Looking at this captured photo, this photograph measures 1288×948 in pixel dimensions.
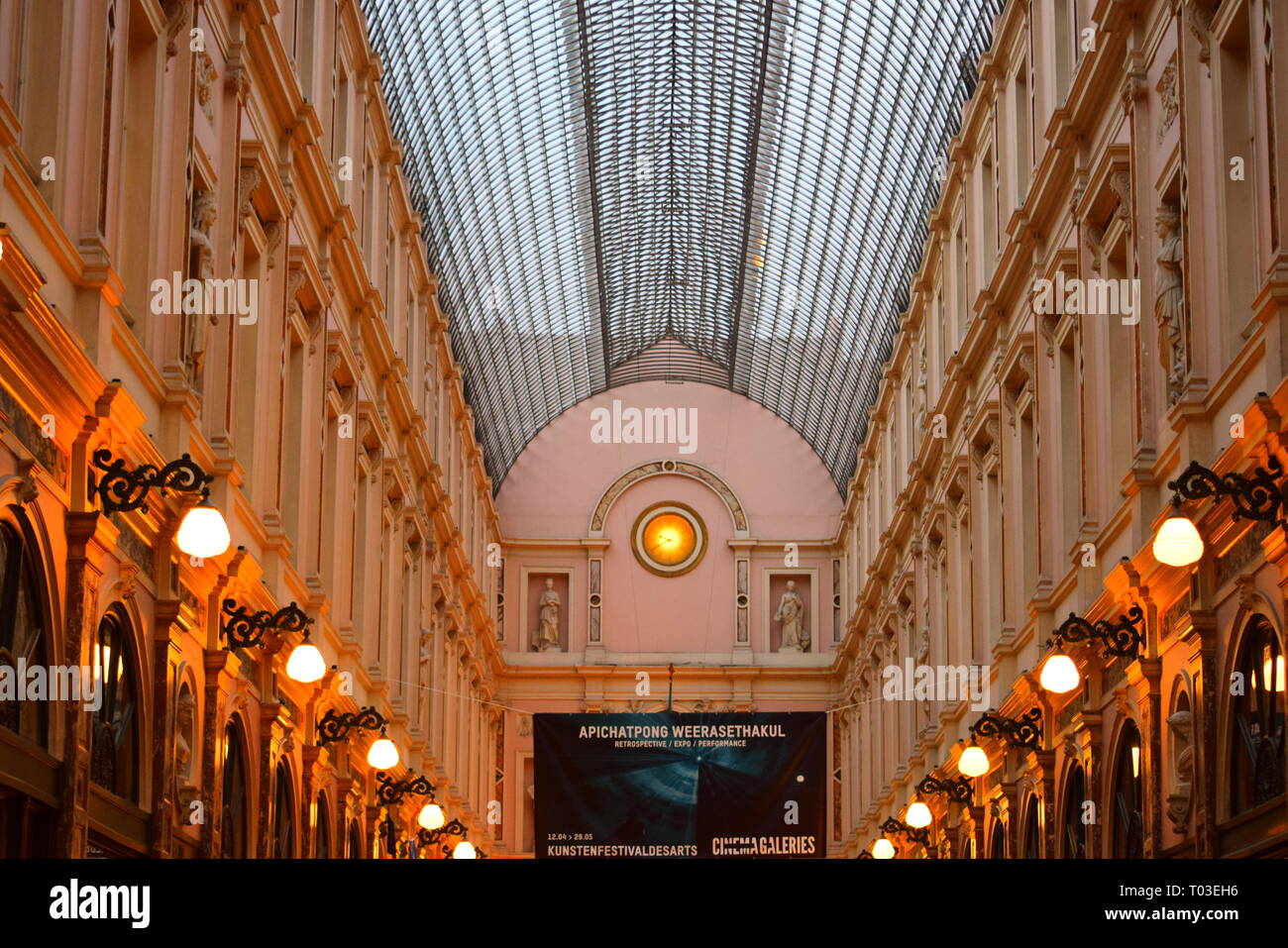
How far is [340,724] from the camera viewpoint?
27.0 meters

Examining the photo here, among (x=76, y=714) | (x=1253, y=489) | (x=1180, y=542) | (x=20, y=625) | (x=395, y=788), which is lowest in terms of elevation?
(x=76, y=714)

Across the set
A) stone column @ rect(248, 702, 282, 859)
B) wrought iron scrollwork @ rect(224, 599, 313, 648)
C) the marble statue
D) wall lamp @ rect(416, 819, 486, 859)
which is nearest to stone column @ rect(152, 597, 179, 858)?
the marble statue

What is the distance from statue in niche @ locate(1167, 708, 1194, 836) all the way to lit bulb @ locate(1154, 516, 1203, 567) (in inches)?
169

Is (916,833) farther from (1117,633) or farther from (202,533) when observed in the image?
(202,533)

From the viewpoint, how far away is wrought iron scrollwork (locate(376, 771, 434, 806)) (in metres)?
31.9

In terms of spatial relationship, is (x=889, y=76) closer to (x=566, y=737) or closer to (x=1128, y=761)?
(x=566, y=737)

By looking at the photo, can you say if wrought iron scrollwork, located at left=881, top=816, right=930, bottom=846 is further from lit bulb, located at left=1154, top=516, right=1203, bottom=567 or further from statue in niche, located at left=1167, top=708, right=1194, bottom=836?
lit bulb, located at left=1154, top=516, right=1203, bottom=567

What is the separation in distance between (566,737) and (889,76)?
16.1 metres

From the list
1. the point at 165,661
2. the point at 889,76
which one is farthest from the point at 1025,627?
the point at 889,76

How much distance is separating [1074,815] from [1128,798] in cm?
308

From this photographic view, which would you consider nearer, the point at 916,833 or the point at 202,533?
the point at 202,533

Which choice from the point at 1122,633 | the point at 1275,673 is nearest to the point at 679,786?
the point at 1122,633

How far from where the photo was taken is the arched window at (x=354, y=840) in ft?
103

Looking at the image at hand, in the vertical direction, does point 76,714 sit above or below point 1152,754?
below
